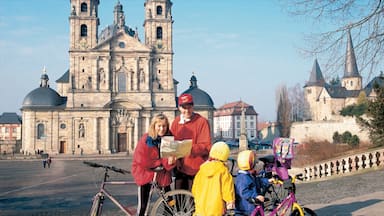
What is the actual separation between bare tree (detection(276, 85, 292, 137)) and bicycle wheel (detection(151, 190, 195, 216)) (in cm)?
5747

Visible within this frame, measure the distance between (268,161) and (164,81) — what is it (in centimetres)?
4535

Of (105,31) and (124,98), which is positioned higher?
(105,31)

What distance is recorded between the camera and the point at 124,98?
50219mm

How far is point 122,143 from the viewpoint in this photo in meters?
51.2

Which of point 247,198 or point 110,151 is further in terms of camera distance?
point 110,151

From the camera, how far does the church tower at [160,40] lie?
51.3 metres

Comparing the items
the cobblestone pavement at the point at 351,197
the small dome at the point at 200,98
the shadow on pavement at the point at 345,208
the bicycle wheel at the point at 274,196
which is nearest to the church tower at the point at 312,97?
the small dome at the point at 200,98

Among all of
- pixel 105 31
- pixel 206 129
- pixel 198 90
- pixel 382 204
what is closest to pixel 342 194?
pixel 382 204

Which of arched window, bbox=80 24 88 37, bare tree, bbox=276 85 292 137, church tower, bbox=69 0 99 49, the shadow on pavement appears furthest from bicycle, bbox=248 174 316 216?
bare tree, bbox=276 85 292 137

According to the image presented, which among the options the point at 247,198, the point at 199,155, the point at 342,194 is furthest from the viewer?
the point at 342,194

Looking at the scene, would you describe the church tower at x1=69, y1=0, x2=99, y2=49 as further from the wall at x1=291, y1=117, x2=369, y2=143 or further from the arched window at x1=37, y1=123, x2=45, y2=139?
the wall at x1=291, y1=117, x2=369, y2=143

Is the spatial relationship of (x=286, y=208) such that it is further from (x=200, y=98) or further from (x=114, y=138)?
(x=200, y=98)

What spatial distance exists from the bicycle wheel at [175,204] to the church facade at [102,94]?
44265mm

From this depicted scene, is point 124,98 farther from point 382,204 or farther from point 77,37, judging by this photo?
point 382,204
